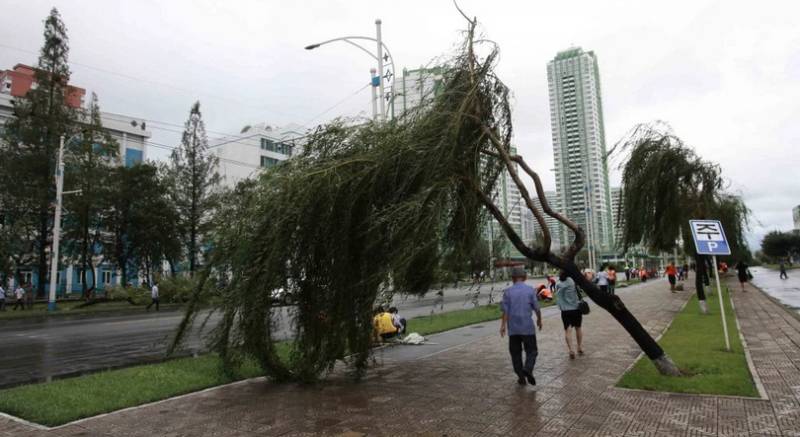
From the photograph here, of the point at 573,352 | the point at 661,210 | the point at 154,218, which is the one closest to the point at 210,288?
the point at 573,352

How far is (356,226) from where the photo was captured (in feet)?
23.2

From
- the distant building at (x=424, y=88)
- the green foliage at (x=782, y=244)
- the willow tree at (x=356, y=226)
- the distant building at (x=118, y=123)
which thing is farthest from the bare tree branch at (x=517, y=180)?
the green foliage at (x=782, y=244)

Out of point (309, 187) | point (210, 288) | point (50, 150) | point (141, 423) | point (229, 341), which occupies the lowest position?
point (141, 423)

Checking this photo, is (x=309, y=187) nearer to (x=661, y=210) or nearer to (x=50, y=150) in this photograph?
(x=661, y=210)

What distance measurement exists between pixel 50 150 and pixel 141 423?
3515 centimetres

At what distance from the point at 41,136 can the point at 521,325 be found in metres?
37.6

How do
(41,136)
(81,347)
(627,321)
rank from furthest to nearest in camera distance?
(41,136), (81,347), (627,321)

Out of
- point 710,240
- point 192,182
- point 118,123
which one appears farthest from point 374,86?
point 118,123

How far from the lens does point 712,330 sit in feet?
39.3

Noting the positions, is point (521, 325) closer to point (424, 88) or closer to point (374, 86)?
point (424, 88)

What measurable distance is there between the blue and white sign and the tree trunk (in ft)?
9.09

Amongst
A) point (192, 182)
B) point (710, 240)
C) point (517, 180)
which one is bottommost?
point (710, 240)

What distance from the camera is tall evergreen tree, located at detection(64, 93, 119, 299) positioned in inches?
1407

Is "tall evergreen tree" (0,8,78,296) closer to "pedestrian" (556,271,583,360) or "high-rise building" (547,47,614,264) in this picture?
"high-rise building" (547,47,614,264)
